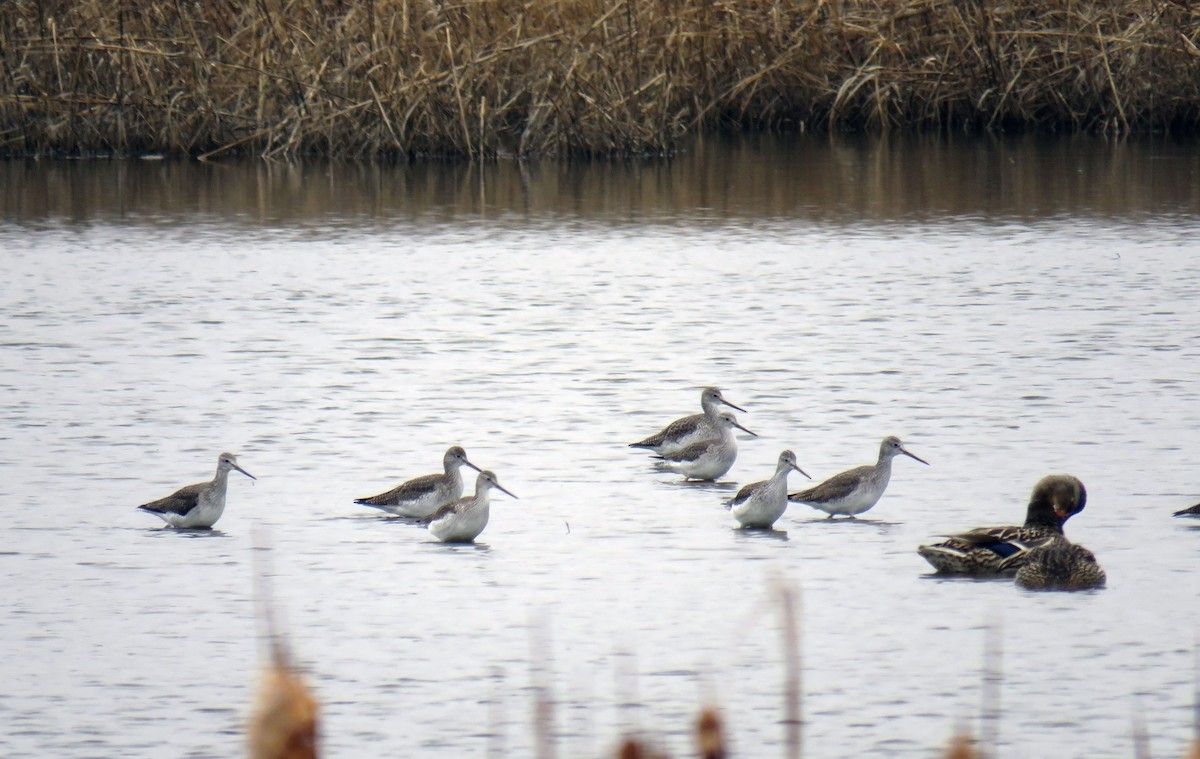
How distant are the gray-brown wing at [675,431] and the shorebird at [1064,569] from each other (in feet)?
10.3

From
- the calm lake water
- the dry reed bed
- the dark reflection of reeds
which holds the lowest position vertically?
the calm lake water

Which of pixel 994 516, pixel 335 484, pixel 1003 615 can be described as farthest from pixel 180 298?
pixel 1003 615

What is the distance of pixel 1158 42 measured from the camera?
26.9m

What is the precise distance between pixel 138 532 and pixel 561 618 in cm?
262

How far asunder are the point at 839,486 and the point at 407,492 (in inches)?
82.0

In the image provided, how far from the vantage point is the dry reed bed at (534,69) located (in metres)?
24.6

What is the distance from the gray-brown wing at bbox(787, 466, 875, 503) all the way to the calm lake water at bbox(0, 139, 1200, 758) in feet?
0.59

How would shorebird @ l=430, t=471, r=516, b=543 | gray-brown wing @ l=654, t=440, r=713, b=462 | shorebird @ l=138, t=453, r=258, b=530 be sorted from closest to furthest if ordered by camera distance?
1. shorebird @ l=430, t=471, r=516, b=543
2. shorebird @ l=138, t=453, r=258, b=530
3. gray-brown wing @ l=654, t=440, r=713, b=462

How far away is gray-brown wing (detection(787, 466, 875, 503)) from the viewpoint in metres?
9.77

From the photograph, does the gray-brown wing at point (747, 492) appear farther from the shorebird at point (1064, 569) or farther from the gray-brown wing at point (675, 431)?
the shorebird at point (1064, 569)

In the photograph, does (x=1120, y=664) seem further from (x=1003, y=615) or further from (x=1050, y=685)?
(x=1003, y=615)

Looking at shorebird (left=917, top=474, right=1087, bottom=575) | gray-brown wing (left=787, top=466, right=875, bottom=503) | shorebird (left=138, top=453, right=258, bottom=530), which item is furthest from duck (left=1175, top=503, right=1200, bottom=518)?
shorebird (left=138, top=453, right=258, bottom=530)

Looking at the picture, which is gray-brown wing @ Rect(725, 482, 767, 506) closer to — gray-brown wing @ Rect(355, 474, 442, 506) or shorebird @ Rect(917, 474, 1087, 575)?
shorebird @ Rect(917, 474, 1087, 575)

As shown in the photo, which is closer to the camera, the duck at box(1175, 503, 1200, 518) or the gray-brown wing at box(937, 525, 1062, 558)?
the gray-brown wing at box(937, 525, 1062, 558)
